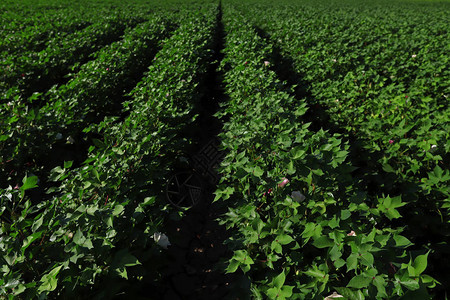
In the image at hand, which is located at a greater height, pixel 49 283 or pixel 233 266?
pixel 49 283

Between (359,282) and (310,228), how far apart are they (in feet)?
1.24

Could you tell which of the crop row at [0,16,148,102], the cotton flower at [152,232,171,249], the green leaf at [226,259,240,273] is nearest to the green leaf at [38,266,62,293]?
the cotton flower at [152,232,171,249]

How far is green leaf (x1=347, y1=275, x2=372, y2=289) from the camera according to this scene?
1085mm

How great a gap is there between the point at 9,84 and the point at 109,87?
1990 millimetres

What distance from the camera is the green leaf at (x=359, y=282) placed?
109cm

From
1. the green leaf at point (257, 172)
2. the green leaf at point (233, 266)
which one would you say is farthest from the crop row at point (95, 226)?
the green leaf at point (257, 172)

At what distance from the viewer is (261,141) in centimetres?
228

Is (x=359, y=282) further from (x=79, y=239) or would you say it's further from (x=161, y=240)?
(x=79, y=239)

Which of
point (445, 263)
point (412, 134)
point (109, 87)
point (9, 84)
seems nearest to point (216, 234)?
point (445, 263)

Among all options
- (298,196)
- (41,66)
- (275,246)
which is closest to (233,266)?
(275,246)

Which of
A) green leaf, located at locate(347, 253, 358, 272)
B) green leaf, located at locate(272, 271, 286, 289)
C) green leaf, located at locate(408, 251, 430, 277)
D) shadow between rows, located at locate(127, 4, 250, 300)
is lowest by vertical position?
→ shadow between rows, located at locate(127, 4, 250, 300)

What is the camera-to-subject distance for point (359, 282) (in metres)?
1.10

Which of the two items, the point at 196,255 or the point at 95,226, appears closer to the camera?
the point at 95,226

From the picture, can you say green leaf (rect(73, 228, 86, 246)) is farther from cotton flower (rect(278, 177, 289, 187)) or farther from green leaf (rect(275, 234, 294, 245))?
cotton flower (rect(278, 177, 289, 187))
